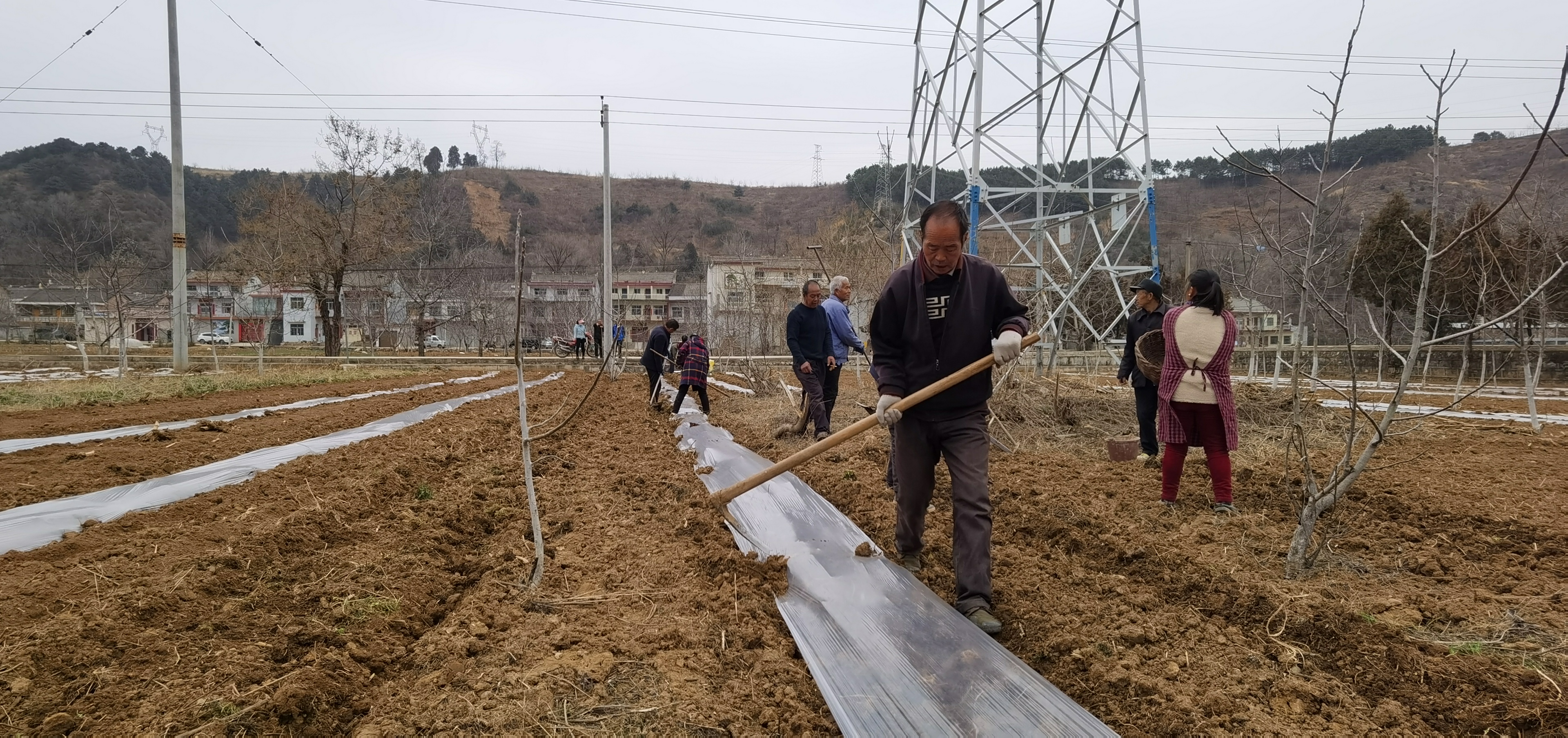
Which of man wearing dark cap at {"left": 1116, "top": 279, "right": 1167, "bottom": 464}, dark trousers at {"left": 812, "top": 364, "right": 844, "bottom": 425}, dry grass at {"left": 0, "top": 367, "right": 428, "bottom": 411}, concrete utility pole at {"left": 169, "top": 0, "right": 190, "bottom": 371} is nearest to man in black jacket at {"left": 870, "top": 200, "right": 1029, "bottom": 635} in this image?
man wearing dark cap at {"left": 1116, "top": 279, "right": 1167, "bottom": 464}

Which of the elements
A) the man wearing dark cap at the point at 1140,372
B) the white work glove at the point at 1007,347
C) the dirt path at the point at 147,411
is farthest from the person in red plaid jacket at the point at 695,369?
the white work glove at the point at 1007,347

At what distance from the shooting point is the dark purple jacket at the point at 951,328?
335 centimetres

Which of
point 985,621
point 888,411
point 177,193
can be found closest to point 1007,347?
point 888,411

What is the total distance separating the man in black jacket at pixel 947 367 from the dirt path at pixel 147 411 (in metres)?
8.33

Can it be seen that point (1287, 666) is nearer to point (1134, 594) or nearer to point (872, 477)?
point (1134, 594)

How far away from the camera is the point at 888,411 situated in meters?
3.34

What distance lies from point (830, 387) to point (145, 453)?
19.7 feet

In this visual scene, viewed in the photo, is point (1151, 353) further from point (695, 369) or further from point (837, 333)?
point (695, 369)

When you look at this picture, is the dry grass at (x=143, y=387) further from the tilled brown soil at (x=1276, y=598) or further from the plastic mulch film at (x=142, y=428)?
the tilled brown soil at (x=1276, y=598)

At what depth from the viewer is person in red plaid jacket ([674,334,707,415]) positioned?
33.3 feet

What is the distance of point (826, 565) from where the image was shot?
3.59m

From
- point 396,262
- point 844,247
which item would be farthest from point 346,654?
point 396,262

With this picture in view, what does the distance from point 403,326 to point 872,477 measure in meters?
40.8

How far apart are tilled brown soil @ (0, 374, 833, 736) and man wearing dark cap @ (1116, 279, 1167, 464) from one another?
375cm
